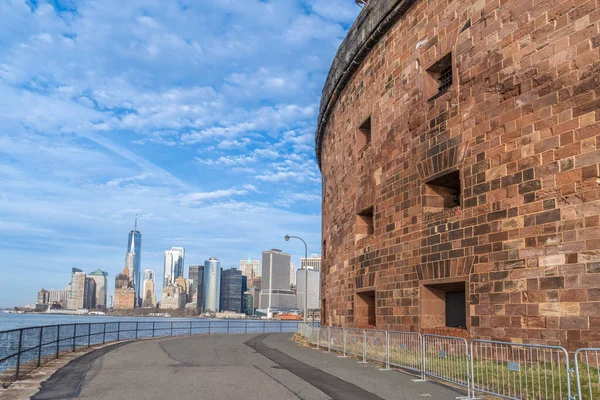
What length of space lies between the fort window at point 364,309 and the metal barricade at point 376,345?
3.83 m

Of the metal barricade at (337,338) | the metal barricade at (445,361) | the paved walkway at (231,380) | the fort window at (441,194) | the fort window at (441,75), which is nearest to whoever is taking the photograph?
the paved walkway at (231,380)

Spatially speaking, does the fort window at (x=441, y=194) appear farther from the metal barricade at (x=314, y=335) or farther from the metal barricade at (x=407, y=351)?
the metal barricade at (x=314, y=335)

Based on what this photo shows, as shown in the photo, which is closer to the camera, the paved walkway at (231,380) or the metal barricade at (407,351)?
the paved walkway at (231,380)

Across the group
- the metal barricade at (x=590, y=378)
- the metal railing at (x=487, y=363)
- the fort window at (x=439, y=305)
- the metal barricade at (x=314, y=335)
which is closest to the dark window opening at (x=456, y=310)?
the fort window at (x=439, y=305)

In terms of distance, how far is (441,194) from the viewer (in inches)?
610

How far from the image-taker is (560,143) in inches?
419

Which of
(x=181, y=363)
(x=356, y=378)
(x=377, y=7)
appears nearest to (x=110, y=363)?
(x=181, y=363)

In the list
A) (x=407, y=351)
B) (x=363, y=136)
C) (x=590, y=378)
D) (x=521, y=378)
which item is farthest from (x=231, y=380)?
(x=363, y=136)

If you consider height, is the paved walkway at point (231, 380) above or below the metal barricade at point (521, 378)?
below

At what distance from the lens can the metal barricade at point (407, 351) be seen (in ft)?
40.9

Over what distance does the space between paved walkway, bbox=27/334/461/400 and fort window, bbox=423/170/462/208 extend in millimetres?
4758

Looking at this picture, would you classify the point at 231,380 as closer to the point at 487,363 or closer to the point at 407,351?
the point at 407,351

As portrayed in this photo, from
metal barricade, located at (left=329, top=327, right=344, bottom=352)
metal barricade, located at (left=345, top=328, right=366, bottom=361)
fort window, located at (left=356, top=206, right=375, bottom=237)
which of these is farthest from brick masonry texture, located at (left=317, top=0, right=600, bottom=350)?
metal barricade, located at (left=329, top=327, right=344, bottom=352)

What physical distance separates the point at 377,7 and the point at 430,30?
3.53 m
